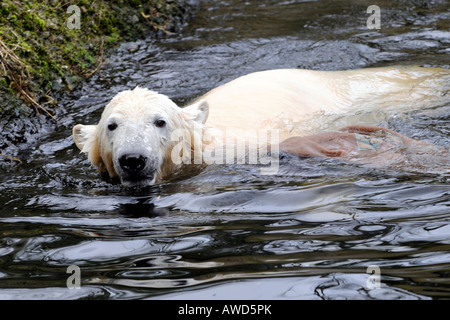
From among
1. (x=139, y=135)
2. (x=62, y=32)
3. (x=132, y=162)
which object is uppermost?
(x=62, y=32)

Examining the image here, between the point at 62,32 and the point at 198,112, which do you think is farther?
the point at 62,32

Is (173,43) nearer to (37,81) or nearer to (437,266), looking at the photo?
(37,81)

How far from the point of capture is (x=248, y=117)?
560cm

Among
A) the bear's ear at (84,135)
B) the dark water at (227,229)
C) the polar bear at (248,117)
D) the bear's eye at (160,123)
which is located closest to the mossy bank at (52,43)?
the dark water at (227,229)

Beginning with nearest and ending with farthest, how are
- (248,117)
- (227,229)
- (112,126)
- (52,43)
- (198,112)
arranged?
(227,229) → (112,126) → (198,112) → (248,117) → (52,43)

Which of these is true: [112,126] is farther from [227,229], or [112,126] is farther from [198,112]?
[227,229]

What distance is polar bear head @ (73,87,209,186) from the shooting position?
14.4 feet

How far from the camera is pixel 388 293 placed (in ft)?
8.39

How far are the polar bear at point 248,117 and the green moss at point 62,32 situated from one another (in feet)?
6.38

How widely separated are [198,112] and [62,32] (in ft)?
10.5

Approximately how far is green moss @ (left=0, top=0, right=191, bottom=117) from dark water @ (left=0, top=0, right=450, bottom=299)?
47 cm

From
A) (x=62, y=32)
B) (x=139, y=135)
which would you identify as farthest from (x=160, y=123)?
(x=62, y=32)

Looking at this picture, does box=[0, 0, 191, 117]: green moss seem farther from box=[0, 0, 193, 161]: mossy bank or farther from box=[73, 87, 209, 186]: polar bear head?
box=[73, 87, 209, 186]: polar bear head

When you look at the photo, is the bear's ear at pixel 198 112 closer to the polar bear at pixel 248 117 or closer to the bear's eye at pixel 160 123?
the polar bear at pixel 248 117
